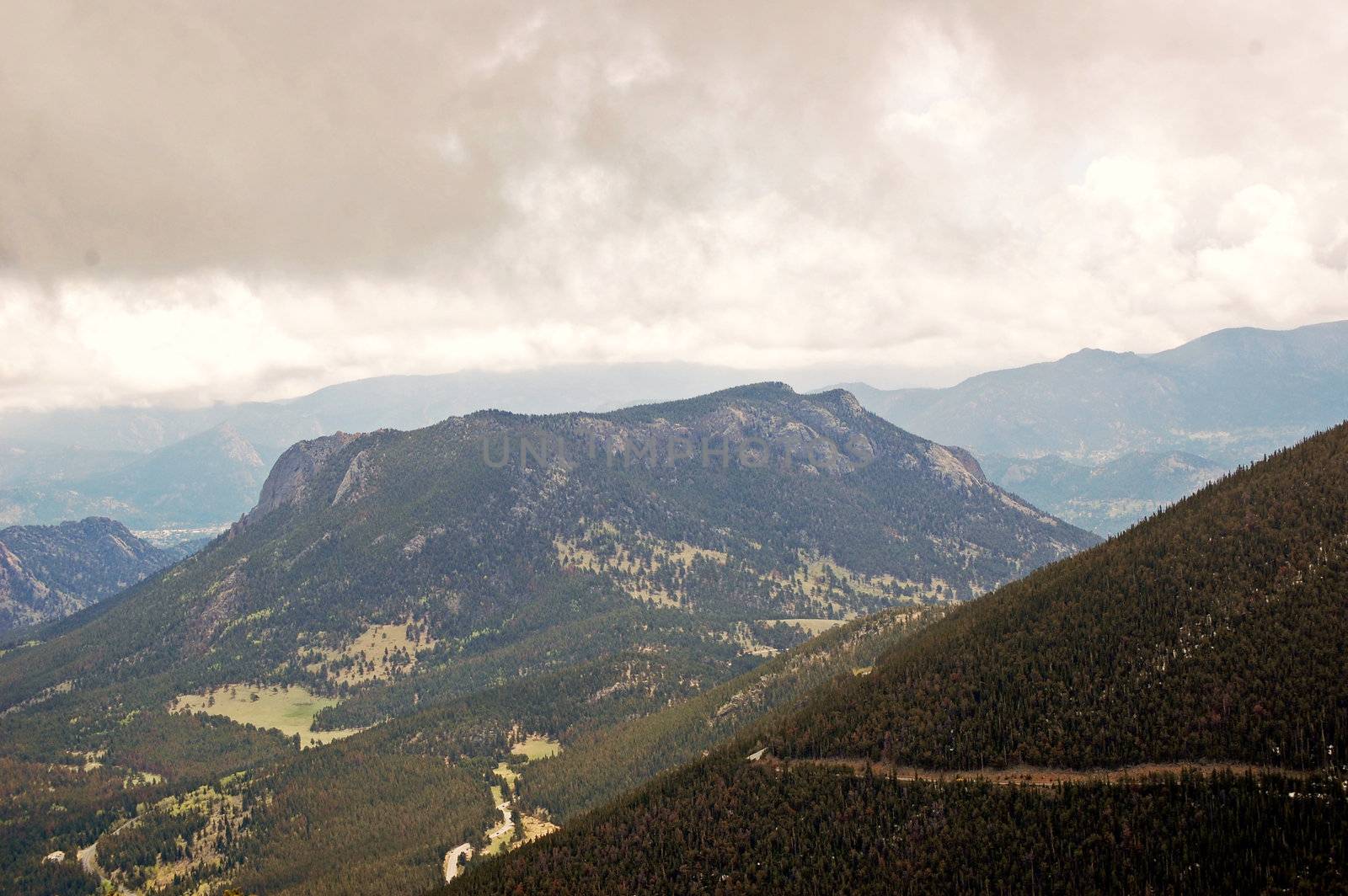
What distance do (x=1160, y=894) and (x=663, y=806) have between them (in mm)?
90689

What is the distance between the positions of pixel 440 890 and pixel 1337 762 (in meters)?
161

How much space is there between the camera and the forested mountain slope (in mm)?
123688

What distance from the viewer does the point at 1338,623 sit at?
14375 cm

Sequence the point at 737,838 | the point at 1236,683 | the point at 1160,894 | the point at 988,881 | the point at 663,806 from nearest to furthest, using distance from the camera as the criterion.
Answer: the point at 1160,894 → the point at 988,881 → the point at 1236,683 → the point at 737,838 → the point at 663,806

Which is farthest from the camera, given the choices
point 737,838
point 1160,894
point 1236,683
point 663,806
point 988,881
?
point 663,806

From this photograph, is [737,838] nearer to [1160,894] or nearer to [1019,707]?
[1019,707]

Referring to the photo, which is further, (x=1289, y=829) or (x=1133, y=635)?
(x=1133, y=635)

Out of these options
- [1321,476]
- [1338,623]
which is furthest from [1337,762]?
[1321,476]

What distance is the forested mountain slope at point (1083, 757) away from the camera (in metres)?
124

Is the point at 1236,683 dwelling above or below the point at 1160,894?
above

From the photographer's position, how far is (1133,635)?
165125 mm

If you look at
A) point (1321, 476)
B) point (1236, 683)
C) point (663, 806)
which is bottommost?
point (663, 806)

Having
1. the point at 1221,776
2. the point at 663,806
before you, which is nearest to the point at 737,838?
the point at 663,806

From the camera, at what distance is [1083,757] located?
145 metres
